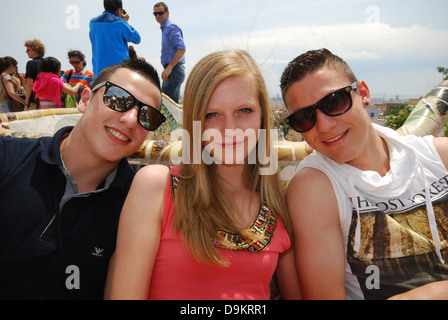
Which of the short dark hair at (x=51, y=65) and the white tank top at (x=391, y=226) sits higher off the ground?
the short dark hair at (x=51, y=65)

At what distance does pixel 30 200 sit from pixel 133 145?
0.59 meters

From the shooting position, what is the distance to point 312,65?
69.8 inches

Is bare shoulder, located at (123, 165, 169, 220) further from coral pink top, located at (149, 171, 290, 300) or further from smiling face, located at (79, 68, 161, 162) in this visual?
smiling face, located at (79, 68, 161, 162)

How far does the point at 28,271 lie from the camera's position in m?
1.50

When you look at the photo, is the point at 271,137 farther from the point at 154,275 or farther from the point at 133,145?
the point at 154,275

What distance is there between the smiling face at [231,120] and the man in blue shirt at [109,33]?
144 inches

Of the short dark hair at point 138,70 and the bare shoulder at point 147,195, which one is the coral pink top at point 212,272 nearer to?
the bare shoulder at point 147,195

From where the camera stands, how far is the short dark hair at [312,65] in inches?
70.1

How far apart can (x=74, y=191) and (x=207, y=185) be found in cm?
74

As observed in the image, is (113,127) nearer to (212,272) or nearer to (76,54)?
(212,272)

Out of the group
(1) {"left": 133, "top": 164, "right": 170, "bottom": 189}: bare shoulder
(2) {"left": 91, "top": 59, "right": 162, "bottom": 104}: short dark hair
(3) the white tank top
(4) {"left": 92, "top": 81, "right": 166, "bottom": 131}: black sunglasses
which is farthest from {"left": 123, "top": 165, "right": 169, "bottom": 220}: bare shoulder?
(3) the white tank top

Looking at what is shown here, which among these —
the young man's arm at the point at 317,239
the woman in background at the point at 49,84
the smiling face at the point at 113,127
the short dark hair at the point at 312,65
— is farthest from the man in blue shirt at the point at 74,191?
the woman in background at the point at 49,84
